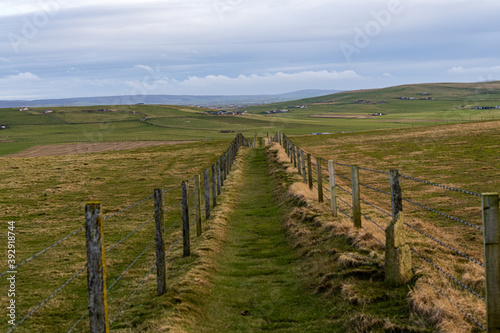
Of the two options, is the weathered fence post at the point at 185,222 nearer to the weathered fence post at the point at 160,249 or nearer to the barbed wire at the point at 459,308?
the weathered fence post at the point at 160,249

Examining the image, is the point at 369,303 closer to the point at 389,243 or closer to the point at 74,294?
the point at 389,243

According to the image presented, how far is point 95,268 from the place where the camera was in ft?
20.6

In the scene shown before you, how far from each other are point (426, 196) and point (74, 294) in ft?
52.5

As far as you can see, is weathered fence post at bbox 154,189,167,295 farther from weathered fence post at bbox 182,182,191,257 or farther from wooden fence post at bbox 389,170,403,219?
wooden fence post at bbox 389,170,403,219

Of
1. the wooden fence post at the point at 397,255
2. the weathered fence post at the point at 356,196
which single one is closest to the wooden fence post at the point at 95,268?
the wooden fence post at the point at 397,255

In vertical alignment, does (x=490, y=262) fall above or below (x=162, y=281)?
above

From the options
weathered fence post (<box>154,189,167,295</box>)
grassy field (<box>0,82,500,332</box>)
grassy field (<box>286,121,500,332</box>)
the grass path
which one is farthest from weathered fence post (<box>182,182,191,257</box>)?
grassy field (<box>286,121,500,332</box>)

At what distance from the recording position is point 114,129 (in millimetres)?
149875

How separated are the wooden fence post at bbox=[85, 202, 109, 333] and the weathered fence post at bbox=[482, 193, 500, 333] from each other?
4691 mm

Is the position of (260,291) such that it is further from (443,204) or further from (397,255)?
(443,204)

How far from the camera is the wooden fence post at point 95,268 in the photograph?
6.18m

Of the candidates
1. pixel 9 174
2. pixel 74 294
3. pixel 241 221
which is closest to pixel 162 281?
pixel 74 294

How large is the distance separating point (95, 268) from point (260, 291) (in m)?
4.05

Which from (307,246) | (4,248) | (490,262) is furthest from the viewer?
(4,248)
